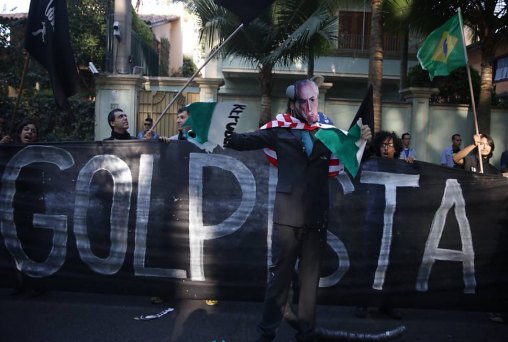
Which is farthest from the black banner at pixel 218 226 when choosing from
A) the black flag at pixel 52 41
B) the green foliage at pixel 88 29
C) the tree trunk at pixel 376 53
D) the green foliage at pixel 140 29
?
the green foliage at pixel 140 29

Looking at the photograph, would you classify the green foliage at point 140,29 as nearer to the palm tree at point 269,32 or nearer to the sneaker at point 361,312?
the palm tree at point 269,32

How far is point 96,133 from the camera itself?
12.4 metres

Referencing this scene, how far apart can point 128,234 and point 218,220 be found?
0.83m

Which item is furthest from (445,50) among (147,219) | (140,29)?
(140,29)

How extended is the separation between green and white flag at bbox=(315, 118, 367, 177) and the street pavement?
4.99 feet

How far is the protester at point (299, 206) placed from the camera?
395 centimetres

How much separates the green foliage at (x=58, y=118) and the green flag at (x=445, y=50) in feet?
28.8

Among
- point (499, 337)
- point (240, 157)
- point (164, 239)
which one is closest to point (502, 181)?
point (499, 337)

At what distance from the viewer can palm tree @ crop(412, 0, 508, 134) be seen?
11844 mm

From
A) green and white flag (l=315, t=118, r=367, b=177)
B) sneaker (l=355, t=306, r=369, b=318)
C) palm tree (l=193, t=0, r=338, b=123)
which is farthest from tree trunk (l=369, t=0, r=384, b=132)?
green and white flag (l=315, t=118, r=367, b=177)

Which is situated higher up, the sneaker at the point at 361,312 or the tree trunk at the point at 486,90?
the tree trunk at the point at 486,90

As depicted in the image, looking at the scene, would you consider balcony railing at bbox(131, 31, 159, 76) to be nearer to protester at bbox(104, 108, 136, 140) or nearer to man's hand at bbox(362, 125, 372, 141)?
protester at bbox(104, 108, 136, 140)

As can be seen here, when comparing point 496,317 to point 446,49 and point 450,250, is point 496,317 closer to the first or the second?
point 450,250

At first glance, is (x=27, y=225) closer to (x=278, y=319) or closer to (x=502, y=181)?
(x=278, y=319)
